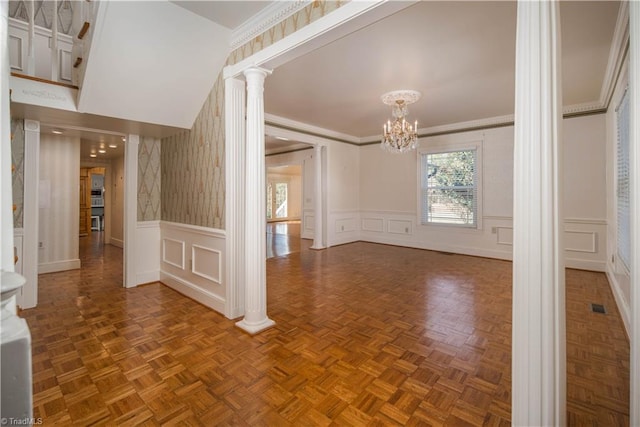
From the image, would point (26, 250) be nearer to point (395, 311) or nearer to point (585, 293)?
point (395, 311)

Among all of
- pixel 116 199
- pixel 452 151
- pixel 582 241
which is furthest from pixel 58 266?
pixel 582 241

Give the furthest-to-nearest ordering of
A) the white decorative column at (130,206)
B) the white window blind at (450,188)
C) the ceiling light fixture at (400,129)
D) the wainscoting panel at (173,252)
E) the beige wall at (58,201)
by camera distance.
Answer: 1. the white window blind at (450,188)
2. the beige wall at (58,201)
3. the ceiling light fixture at (400,129)
4. the white decorative column at (130,206)
5. the wainscoting panel at (173,252)

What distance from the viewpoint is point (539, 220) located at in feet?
3.72

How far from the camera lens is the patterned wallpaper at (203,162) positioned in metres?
2.68

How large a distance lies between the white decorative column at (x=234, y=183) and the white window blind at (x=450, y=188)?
4684mm

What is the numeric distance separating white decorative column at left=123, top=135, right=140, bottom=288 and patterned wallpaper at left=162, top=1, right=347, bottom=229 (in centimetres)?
35

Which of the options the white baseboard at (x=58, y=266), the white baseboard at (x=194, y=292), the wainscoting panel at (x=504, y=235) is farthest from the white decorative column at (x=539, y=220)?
the white baseboard at (x=58, y=266)

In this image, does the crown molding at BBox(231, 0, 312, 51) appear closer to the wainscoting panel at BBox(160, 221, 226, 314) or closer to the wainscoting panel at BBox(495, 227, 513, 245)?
the wainscoting panel at BBox(160, 221, 226, 314)

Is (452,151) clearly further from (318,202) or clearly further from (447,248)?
(318,202)

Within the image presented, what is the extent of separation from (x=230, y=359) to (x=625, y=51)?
4.12 meters

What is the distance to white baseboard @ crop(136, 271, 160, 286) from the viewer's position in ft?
13.1

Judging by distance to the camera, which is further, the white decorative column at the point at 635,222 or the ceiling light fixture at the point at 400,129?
the ceiling light fixture at the point at 400,129

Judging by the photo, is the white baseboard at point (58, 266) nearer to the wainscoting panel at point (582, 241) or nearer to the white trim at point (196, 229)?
the white trim at point (196, 229)

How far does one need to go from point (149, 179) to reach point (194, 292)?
1749mm
